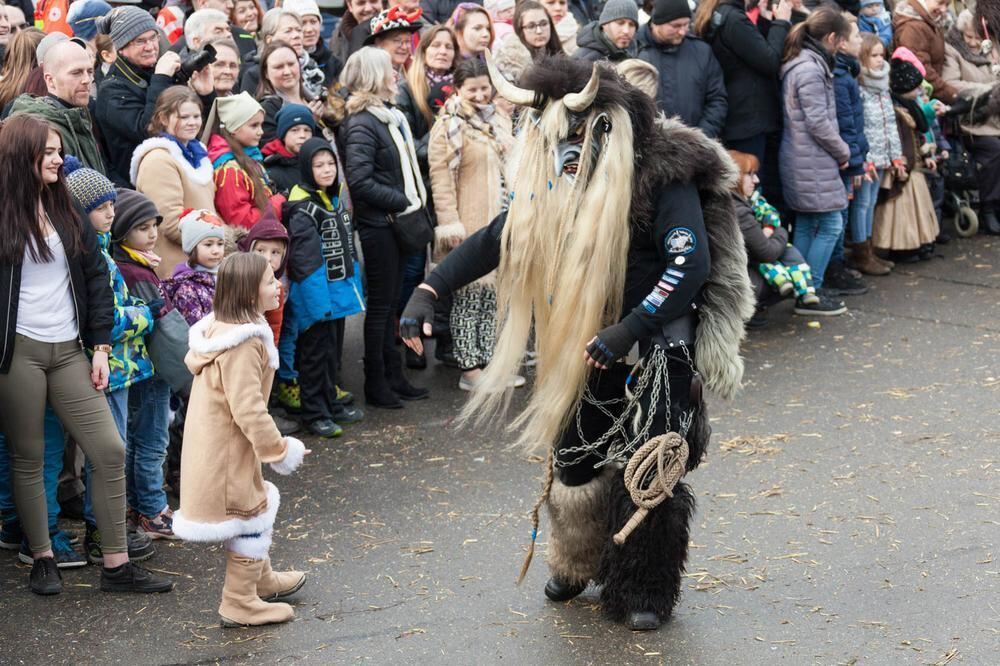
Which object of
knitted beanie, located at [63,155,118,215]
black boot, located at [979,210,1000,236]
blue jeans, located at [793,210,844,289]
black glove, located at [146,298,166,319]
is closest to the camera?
knitted beanie, located at [63,155,118,215]

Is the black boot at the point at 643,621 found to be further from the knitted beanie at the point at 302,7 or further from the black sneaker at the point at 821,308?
the knitted beanie at the point at 302,7

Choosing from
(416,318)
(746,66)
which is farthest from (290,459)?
(746,66)

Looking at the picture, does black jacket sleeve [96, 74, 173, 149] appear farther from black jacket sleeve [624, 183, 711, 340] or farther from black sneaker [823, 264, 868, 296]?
black sneaker [823, 264, 868, 296]

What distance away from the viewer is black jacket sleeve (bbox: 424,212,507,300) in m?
5.20

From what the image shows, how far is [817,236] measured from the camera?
9820 mm

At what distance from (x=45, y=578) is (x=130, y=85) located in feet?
9.44

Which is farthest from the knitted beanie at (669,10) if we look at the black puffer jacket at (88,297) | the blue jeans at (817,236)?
the black puffer jacket at (88,297)

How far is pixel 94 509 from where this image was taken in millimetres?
5484

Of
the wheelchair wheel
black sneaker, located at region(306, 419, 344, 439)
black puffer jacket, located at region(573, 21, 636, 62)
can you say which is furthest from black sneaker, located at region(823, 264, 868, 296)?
black sneaker, located at region(306, 419, 344, 439)

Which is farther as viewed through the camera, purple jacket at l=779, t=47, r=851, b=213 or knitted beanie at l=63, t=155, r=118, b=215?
purple jacket at l=779, t=47, r=851, b=213

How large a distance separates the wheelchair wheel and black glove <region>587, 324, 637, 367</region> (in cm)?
768

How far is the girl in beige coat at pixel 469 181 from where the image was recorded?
819cm

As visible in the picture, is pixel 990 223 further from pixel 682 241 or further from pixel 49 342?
pixel 49 342

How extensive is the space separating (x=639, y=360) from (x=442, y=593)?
1.31 m
